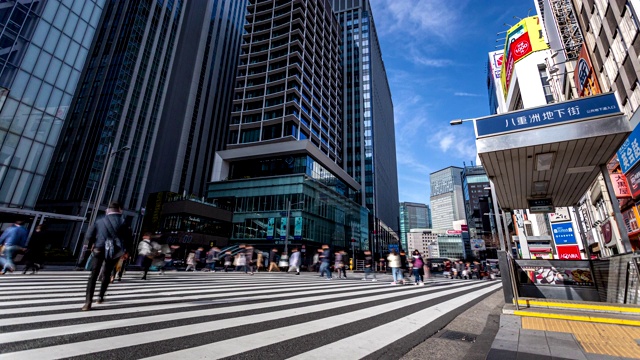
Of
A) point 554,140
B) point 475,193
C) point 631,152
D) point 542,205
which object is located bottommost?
point 542,205

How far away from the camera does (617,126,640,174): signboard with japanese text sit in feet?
40.4

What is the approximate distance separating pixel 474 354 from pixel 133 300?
528 centimetres

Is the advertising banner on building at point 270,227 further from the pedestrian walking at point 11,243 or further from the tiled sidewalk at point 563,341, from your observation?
the tiled sidewalk at point 563,341

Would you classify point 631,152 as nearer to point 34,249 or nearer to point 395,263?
point 395,263

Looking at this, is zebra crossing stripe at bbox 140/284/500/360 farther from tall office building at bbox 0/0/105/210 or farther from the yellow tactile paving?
tall office building at bbox 0/0/105/210

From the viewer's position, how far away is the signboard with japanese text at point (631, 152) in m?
12.3

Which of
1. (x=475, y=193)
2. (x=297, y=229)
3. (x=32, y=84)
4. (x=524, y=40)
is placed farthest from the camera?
(x=475, y=193)

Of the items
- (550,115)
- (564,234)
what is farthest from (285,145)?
(550,115)

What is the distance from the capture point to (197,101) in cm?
6200

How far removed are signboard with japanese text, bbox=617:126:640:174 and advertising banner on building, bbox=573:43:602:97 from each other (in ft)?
20.0

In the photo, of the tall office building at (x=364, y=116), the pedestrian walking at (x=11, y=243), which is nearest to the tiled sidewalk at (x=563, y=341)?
the pedestrian walking at (x=11, y=243)

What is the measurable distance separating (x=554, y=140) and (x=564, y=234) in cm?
2604

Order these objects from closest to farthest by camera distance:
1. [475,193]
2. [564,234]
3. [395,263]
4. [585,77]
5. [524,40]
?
[395,263] < [585,77] < [564,234] < [524,40] < [475,193]

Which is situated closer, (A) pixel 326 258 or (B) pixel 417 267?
(B) pixel 417 267
